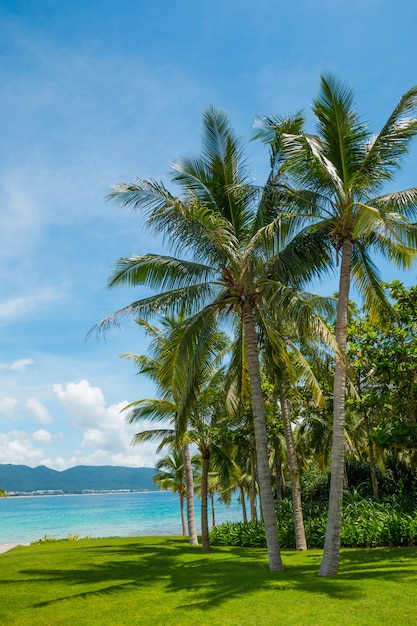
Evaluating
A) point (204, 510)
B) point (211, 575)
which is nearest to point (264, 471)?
point (211, 575)

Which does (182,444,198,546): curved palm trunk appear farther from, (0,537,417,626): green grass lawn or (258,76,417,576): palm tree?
(258,76,417,576): palm tree

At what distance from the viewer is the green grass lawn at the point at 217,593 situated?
7.23 metres

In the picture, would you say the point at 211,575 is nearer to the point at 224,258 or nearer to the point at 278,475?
the point at 224,258

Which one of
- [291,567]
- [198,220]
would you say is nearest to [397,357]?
[291,567]

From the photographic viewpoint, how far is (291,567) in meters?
11.3

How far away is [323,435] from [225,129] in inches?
614

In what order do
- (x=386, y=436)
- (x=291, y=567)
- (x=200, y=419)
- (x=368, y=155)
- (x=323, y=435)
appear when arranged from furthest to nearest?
(x=323, y=435)
(x=200, y=419)
(x=386, y=436)
(x=291, y=567)
(x=368, y=155)

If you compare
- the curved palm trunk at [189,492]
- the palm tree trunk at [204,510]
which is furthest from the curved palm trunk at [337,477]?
the curved palm trunk at [189,492]

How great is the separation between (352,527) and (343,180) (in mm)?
10372

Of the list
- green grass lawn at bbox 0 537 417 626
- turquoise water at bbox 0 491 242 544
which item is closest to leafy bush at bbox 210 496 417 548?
green grass lawn at bbox 0 537 417 626

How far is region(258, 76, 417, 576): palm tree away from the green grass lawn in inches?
50.6

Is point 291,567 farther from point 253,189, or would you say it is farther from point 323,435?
point 323,435

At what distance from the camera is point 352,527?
15.0 m

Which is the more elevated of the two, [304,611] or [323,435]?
[323,435]
